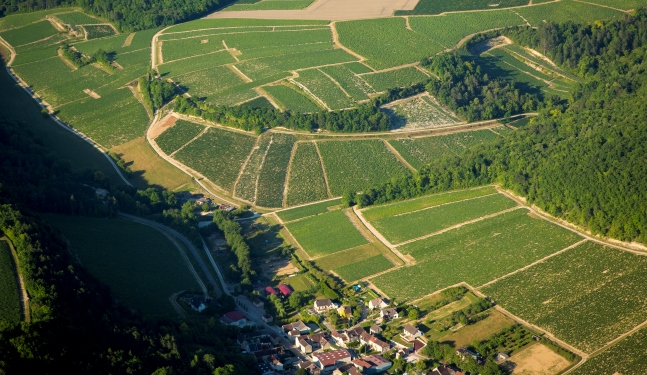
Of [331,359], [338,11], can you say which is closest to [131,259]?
[331,359]

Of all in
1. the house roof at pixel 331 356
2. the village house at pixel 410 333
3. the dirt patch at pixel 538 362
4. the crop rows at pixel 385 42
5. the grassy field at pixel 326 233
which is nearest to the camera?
the dirt patch at pixel 538 362

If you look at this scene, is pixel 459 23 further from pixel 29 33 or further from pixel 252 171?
pixel 29 33

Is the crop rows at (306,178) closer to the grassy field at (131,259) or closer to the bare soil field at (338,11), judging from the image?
the grassy field at (131,259)

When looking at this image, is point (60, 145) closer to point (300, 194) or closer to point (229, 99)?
point (229, 99)

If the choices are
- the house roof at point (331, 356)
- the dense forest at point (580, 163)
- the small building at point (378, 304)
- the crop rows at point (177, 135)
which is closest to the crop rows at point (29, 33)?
the crop rows at point (177, 135)

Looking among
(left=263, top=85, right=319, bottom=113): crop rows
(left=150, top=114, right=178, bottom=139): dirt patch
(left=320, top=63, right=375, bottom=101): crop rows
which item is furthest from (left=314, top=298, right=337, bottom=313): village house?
(left=320, top=63, right=375, bottom=101): crop rows

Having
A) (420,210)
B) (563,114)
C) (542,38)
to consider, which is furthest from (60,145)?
(542,38)

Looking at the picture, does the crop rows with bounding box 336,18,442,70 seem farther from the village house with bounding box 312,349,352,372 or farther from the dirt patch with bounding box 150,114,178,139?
the village house with bounding box 312,349,352,372
